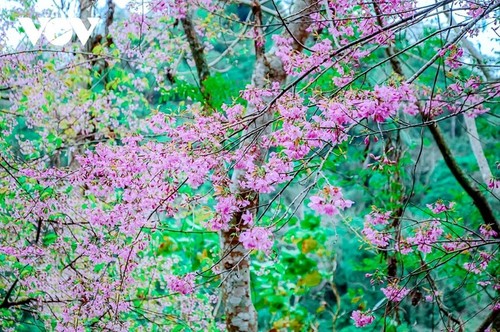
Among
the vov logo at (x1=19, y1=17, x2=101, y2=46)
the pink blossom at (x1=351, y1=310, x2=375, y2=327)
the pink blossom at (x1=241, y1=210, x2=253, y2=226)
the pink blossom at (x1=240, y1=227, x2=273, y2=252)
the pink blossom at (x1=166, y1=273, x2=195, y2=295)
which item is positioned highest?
the vov logo at (x1=19, y1=17, x2=101, y2=46)

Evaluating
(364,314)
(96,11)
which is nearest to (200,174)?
(364,314)

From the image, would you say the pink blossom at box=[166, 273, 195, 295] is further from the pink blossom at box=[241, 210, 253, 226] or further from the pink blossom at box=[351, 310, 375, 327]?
the pink blossom at box=[351, 310, 375, 327]

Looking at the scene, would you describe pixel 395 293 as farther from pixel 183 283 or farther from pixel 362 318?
pixel 183 283

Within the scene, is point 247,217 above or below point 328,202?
above

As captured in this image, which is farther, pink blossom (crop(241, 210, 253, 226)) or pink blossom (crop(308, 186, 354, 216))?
pink blossom (crop(241, 210, 253, 226))

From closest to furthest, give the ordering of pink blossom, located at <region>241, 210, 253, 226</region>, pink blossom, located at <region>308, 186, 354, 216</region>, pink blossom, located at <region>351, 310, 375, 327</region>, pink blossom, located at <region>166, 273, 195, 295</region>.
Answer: pink blossom, located at <region>308, 186, 354, 216</region>
pink blossom, located at <region>241, 210, 253, 226</region>
pink blossom, located at <region>166, 273, 195, 295</region>
pink blossom, located at <region>351, 310, 375, 327</region>

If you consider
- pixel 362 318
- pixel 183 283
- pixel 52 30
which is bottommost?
pixel 362 318

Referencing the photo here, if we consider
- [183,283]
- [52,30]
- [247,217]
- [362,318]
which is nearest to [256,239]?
[247,217]

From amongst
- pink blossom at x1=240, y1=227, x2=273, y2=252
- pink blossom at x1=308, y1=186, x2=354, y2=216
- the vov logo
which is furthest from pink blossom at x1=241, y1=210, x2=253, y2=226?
the vov logo

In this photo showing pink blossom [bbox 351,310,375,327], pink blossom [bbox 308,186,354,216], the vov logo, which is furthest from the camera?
the vov logo

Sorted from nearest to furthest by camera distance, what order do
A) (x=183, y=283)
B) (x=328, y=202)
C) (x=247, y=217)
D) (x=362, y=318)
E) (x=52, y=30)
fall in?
(x=328, y=202) → (x=247, y=217) → (x=183, y=283) → (x=362, y=318) → (x=52, y=30)

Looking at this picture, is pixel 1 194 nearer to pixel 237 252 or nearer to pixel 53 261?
pixel 53 261

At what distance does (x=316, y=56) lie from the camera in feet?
8.29

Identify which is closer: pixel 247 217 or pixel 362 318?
pixel 247 217
